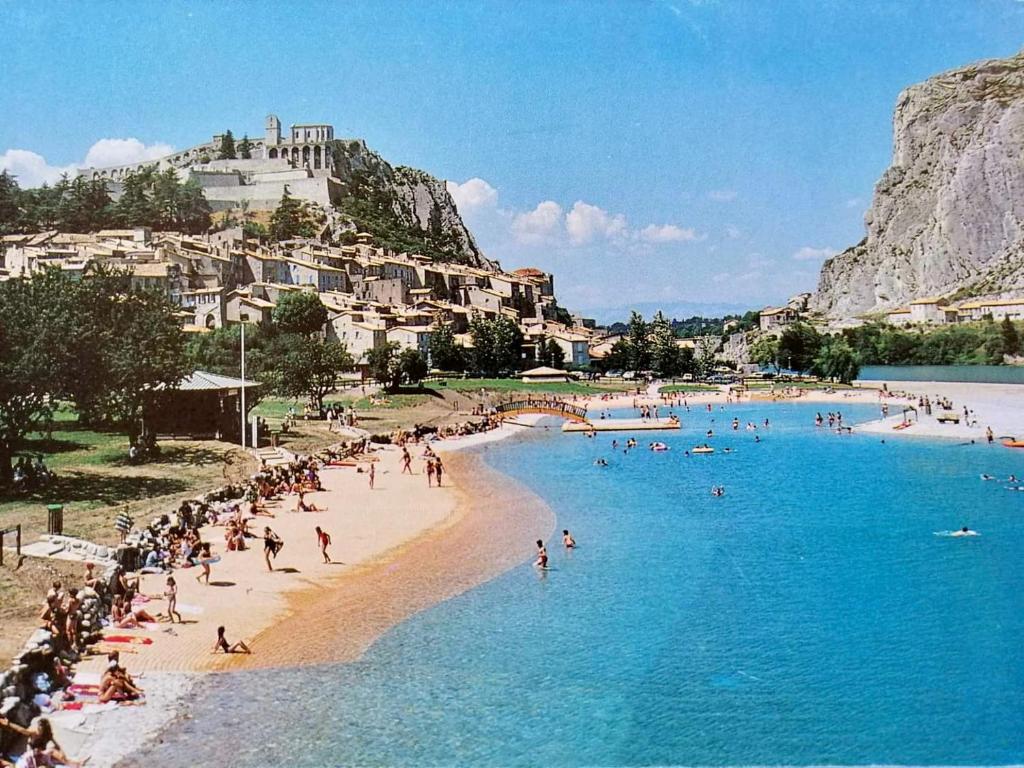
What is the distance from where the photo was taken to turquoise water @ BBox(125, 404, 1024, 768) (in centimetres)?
1321

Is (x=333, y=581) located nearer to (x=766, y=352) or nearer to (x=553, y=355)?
(x=553, y=355)

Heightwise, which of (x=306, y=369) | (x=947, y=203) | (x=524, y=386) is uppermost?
(x=947, y=203)

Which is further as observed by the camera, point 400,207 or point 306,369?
point 400,207

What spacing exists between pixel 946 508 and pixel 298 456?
84.8 ft

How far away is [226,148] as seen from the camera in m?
126

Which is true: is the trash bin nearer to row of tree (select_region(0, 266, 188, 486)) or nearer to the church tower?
row of tree (select_region(0, 266, 188, 486))

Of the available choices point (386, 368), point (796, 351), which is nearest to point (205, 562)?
point (386, 368)

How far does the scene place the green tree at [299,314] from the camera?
241ft

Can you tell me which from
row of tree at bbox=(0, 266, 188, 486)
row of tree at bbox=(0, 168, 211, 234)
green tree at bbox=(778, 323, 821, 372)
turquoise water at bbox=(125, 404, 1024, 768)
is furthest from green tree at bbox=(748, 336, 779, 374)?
row of tree at bbox=(0, 266, 188, 486)

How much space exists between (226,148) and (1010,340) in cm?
10689

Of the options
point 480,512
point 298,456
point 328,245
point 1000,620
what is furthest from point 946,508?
point 328,245

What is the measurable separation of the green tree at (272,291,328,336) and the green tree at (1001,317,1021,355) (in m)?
89.5

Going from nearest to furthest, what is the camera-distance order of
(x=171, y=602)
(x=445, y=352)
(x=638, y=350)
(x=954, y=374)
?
1. (x=171, y=602)
2. (x=445, y=352)
3. (x=638, y=350)
4. (x=954, y=374)

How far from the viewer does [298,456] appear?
40312mm
